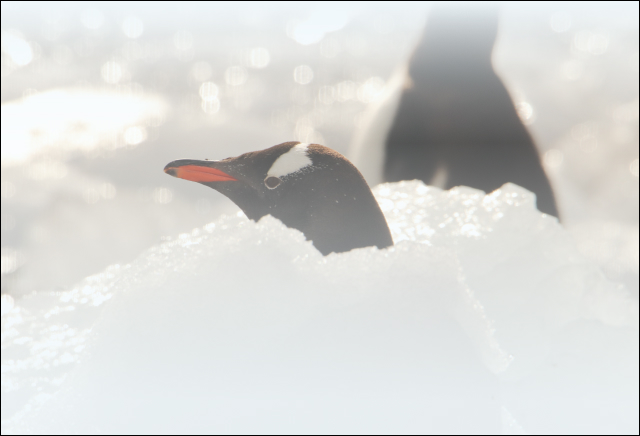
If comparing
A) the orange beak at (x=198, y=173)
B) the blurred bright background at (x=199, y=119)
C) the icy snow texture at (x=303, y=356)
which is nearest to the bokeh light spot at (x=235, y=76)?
the blurred bright background at (x=199, y=119)

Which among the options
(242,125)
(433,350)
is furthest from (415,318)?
(242,125)

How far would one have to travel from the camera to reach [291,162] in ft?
3.08

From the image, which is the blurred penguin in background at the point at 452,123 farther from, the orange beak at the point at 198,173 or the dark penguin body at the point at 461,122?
the orange beak at the point at 198,173

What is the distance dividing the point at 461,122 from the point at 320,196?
64.3 inches

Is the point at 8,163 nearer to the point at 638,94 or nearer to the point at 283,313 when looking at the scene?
the point at 283,313

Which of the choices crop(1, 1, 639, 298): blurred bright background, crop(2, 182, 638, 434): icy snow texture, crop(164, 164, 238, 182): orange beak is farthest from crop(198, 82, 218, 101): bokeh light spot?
crop(2, 182, 638, 434): icy snow texture

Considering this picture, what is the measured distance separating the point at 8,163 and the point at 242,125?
113cm

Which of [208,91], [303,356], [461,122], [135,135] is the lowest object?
[303,356]

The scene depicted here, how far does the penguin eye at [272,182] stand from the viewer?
954 mm

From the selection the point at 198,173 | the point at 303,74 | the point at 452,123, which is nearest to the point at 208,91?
the point at 303,74

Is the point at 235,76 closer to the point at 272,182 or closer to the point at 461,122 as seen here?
the point at 461,122

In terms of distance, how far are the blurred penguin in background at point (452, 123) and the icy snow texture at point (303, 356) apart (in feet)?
4.62

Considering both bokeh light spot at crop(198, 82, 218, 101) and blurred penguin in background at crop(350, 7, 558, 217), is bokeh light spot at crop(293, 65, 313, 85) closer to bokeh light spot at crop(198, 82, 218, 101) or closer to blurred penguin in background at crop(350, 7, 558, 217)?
bokeh light spot at crop(198, 82, 218, 101)

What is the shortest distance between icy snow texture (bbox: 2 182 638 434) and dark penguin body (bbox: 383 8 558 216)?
55.2 inches
